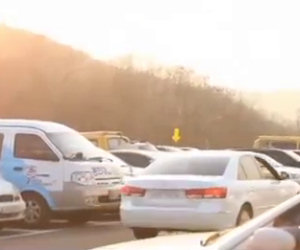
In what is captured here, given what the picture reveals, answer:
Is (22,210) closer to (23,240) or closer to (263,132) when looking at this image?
(23,240)

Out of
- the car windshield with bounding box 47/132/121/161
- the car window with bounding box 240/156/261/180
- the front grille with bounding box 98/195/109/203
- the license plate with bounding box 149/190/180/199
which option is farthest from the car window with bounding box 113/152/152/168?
the license plate with bounding box 149/190/180/199

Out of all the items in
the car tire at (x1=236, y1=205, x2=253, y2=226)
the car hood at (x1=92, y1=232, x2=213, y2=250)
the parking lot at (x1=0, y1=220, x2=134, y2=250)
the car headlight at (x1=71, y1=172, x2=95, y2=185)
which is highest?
the car headlight at (x1=71, y1=172, x2=95, y2=185)

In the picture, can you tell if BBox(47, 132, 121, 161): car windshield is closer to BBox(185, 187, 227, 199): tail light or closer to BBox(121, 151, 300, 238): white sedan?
BBox(121, 151, 300, 238): white sedan

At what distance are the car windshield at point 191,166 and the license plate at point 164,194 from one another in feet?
1.52

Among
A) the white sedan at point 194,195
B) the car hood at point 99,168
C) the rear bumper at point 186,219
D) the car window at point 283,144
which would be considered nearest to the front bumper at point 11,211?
the car hood at point 99,168

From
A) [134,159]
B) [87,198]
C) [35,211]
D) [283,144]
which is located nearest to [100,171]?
[87,198]

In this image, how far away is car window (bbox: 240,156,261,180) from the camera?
50.8 feet

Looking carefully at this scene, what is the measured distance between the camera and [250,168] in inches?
619

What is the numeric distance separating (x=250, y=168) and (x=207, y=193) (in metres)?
1.71

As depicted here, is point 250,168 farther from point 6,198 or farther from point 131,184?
point 6,198

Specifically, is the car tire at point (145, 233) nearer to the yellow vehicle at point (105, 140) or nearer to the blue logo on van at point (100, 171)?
the blue logo on van at point (100, 171)

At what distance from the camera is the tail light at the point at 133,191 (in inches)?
573

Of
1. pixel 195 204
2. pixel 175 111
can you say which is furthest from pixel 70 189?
pixel 175 111

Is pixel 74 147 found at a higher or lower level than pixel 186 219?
higher
